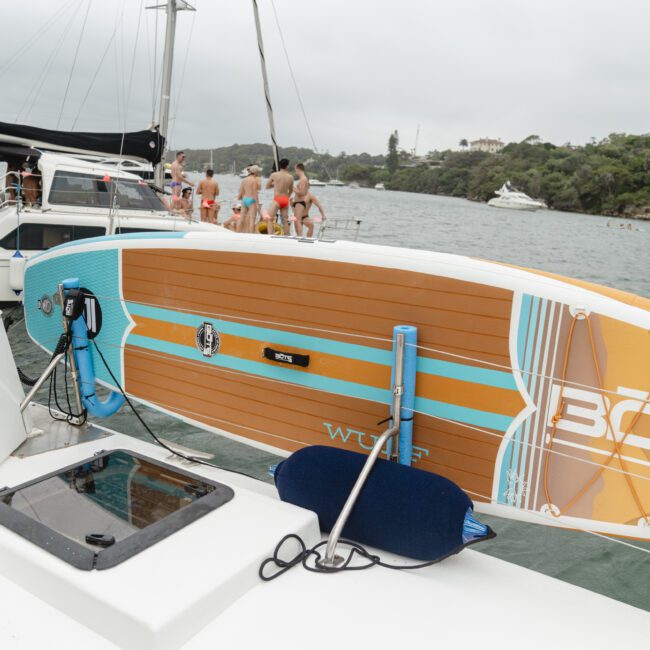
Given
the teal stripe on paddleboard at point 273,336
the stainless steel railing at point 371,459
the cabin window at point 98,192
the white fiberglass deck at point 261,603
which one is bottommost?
the white fiberglass deck at point 261,603

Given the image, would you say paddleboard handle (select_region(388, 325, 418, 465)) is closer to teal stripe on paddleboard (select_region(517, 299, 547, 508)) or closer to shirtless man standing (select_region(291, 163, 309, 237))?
teal stripe on paddleboard (select_region(517, 299, 547, 508))

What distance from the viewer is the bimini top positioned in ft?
25.3

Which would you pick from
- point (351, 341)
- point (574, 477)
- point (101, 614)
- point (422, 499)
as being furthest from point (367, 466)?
point (101, 614)

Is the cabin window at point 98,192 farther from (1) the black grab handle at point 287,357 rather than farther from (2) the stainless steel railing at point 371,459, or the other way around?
(2) the stainless steel railing at point 371,459

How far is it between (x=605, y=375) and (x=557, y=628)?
875 millimetres

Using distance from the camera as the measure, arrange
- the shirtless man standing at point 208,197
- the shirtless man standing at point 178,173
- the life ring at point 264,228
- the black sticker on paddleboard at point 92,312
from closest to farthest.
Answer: the black sticker on paddleboard at point 92,312 < the life ring at point 264,228 < the shirtless man standing at point 208,197 < the shirtless man standing at point 178,173

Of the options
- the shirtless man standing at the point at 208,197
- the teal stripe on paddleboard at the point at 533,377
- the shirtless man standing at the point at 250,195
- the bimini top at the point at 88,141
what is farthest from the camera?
the shirtless man standing at the point at 208,197

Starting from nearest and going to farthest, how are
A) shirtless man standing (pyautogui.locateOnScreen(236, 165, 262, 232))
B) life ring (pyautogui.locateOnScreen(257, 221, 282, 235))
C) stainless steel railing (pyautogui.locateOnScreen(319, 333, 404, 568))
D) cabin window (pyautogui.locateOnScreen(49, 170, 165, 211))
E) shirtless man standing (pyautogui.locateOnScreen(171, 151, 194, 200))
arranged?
stainless steel railing (pyautogui.locateOnScreen(319, 333, 404, 568))
cabin window (pyautogui.locateOnScreen(49, 170, 165, 211))
shirtless man standing (pyautogui.locateOnScreen(236, 165, 262, 232))
life ring (pyautogui.locateOnScreen(257, 221, 282, 235))
shirtless man standing (pyautogui.locateOnScreen(171, 151, 194, 200))

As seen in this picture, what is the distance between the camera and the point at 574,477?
7.54 feet

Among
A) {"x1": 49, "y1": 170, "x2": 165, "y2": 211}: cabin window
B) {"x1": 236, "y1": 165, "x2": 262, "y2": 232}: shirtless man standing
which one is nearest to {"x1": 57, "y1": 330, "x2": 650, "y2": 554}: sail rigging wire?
{"x1": 49, "y1": 170, "x2": 165, "y2": 211}: cabin window

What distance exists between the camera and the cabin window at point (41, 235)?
313 inches

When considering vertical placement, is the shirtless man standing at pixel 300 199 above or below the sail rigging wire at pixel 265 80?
below

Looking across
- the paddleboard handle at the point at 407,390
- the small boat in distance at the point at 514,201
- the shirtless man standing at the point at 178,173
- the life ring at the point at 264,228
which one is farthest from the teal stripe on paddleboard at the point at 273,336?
the small boat in distance at the point at 514,201

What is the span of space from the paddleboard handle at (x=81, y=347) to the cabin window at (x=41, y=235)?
5057mm
